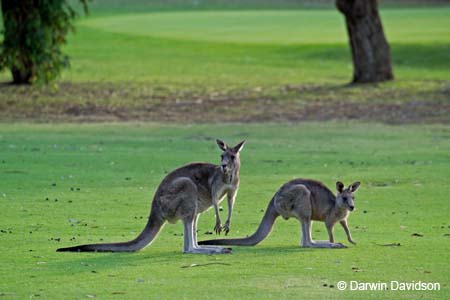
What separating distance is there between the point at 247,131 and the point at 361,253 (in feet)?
44.8

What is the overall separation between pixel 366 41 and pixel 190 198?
69.5 ft

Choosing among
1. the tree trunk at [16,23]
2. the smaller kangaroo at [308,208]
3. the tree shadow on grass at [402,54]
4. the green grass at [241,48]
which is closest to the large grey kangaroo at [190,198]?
the smaller kangaroo at [308,208]

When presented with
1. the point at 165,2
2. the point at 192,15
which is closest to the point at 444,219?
the point at 192,15

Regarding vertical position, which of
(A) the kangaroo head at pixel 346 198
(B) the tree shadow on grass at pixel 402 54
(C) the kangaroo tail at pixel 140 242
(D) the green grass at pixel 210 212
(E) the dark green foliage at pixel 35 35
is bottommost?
(D) the green grass at pixel 210 212

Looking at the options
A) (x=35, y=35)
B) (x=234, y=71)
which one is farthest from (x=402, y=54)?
(x=35, y=35)

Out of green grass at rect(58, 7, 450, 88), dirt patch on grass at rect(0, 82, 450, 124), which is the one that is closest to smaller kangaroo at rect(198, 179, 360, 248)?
dirt patch on grass at rect(0, 82, 450, 124)

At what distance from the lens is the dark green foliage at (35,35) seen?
1093 inches

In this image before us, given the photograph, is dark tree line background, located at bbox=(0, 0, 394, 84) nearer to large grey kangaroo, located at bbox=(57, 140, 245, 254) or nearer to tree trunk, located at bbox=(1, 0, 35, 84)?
tree trunk, located at bbox=(1, 0, 35, 84)

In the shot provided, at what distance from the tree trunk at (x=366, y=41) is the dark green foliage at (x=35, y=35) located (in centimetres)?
805

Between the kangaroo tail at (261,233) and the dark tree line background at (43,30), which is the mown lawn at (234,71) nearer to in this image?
the dark tree line background at (43,30)

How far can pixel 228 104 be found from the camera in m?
28.6

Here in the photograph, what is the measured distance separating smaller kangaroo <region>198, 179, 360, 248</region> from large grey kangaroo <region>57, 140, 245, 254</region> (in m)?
0.39

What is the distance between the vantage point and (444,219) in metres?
12.9

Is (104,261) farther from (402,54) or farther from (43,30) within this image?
(402,54)
